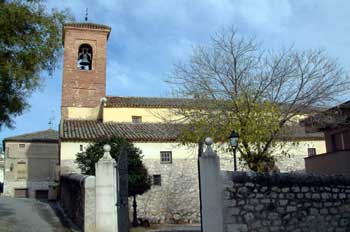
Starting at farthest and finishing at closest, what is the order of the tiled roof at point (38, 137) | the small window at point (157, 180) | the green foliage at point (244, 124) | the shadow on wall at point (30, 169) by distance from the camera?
the tiled roof at point (38, 137), the shadow on wall at point (30, 169), the small window at point (157, 180), the green foliage at point (244, 124)

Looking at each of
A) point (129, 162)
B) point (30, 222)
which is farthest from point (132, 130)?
point (30, 222)

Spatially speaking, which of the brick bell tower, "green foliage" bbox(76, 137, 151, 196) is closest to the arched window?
the brick bell tower

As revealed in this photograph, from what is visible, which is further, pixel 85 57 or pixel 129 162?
pixel 85 57

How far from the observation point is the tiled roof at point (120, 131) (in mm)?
25359

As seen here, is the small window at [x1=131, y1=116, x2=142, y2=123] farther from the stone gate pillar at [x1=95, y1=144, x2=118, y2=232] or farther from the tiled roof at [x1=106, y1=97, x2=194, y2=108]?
the stone gate pillar at [x1=95, y1=144, x2=118, y2=232]

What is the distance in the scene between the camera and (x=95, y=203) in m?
11.7

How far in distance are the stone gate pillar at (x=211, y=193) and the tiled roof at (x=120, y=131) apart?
571 inches

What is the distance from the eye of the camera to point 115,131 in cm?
2673

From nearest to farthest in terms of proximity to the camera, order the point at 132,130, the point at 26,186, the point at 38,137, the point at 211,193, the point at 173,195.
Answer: the point at 211,193, the point at 173,195, the point at 132,130, the point at 26,186, the point at 38,137

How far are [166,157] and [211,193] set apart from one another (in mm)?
16972

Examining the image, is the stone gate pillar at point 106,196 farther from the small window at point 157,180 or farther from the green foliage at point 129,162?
the small window at point 157,180

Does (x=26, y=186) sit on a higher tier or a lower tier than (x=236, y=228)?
higher

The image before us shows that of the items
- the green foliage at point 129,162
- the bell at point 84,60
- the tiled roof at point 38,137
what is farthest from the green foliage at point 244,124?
the tiled roof at point 38,137

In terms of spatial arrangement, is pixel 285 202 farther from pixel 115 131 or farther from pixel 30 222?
pixel 115 131
